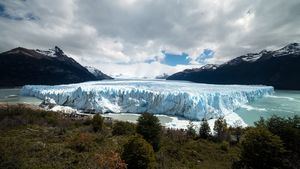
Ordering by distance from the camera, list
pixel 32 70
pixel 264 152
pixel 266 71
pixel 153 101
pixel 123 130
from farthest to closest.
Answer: pixel 266 71 → pixel 32 70 → pixel 153 101 → pixel 123 130 → pixel 264 152

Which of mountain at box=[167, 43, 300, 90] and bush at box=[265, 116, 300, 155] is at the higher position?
mountain at box=[167, 43, 300, 90]

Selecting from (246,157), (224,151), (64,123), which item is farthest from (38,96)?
(246,157)

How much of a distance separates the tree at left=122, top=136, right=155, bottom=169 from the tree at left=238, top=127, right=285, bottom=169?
4742mm

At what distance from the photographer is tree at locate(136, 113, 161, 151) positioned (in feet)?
47.1

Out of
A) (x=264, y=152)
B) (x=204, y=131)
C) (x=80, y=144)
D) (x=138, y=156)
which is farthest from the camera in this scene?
(x=204, y=131)

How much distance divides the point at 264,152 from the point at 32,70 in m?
110

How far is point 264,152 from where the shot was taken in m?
A: 10.7

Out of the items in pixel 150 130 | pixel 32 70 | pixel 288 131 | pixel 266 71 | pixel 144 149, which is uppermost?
pixel 266 71

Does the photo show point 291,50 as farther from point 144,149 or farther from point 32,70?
point 144,149

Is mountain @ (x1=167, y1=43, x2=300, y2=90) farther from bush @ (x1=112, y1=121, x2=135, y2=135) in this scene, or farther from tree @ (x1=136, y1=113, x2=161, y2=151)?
tree @ (x1=136, y1=113, x2=161, y2=151)

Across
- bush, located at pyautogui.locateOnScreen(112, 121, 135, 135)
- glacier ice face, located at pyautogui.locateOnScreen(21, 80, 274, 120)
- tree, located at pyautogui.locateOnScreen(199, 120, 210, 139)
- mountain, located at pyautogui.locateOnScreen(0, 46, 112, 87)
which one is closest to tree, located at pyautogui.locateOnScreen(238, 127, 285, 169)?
bush, located at pyautogui.locateOnScreen(112, 121, 135, 135)

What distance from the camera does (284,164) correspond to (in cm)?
1071

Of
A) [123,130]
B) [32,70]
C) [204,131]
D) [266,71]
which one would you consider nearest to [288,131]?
[204,131]

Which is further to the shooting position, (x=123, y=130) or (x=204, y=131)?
(x=204, y=131)
